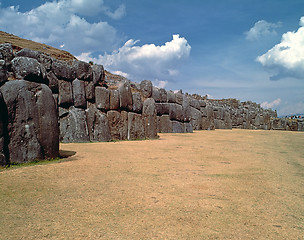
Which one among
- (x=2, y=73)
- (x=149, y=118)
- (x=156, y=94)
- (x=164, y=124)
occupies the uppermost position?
(x=156, y=94)

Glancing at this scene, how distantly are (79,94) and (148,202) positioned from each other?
7357mm

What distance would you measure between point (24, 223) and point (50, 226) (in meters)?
0.29

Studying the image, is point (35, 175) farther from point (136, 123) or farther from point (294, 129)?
point (294, 129)

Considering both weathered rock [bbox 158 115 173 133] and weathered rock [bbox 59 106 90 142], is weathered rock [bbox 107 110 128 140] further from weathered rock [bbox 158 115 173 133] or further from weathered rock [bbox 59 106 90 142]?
weathered rock [bbox 158 115 173 133]

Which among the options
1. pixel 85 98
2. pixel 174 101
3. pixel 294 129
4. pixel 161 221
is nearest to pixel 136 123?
pixel 85 98

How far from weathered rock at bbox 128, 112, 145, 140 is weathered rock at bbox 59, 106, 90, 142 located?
241 centimetres

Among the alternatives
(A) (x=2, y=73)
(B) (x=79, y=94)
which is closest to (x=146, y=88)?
(B) (x=79, y=94)

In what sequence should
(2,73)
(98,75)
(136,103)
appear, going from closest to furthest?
(2,73) → (98,75) → (136,103)

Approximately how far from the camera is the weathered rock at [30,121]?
479cm

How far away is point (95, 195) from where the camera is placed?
320cm

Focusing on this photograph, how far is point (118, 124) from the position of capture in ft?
34.4

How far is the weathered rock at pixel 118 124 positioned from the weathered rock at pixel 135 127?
229mm

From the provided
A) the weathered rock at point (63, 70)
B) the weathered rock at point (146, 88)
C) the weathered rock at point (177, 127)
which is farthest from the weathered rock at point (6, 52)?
the weathered rock at point (177, 127)

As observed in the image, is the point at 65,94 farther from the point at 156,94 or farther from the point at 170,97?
the point at 170,97
